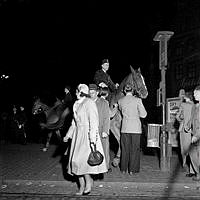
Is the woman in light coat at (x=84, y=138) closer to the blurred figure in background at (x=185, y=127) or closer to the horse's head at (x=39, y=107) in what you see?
the blurred figure in background at (x=185, y=127)

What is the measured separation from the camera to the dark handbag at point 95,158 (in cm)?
766

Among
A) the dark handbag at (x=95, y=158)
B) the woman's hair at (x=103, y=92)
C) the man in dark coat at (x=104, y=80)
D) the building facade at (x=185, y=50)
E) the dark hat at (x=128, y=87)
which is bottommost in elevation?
the dark handbag at (x=95, y=158)

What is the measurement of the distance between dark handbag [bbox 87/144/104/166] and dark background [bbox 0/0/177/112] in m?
15.0

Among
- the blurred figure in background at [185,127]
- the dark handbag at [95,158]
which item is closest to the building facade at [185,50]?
the blurred figure in background at [185,127]

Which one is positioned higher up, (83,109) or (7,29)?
(7,29)

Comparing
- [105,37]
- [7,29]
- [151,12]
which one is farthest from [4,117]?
[151,12]

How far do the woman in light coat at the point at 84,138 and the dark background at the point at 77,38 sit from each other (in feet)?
47.6

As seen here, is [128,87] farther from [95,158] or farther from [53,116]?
[53,116]

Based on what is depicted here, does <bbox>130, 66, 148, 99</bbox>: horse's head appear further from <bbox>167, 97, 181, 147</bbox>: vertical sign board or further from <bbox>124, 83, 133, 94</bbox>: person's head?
<bbox>167, 97, 181, 147</bbox>: vertical sign board

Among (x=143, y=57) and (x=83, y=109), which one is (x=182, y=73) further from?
(x=83, y=109)

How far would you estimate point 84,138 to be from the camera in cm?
789

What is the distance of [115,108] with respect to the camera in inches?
424

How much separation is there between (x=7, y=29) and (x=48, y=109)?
10.6 metres

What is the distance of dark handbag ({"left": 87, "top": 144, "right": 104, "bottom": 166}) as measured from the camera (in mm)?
7660
